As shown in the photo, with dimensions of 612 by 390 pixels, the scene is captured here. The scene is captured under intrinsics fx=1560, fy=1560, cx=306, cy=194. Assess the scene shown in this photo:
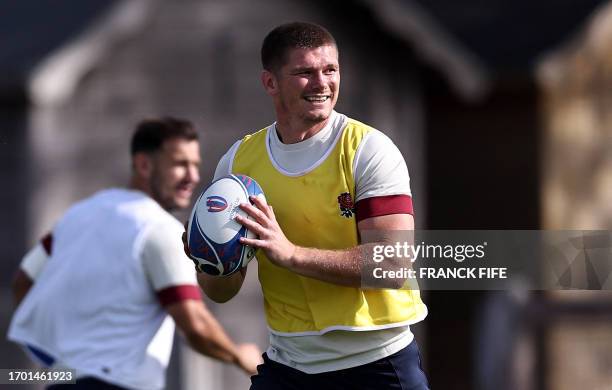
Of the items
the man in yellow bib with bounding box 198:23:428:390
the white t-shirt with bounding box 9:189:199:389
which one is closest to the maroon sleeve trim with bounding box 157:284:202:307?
the white t-shirt with bounding box 9:189:199:389

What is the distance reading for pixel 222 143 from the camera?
54.2 feet

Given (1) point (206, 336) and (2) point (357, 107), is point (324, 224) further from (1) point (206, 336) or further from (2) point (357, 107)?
(2) point (357, 107)

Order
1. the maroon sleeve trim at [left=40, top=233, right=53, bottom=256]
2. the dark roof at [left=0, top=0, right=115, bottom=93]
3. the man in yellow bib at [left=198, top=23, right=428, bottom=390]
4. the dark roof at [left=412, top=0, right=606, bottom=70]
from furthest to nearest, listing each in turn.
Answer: the dark roof at [left=412, top=0, right=606, bottom=70] < the dark roof at [left=0, top=0, right=115, bottom=93] < the maroon sleeve trim at [left=40, top=233, right=53, bottom=256] < the man in yellow bib at [left=198, top=23, right=428, bottom=390]

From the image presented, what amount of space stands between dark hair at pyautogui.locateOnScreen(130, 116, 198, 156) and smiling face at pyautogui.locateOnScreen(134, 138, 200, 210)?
0.03 meters

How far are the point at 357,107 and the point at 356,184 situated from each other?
32.0 ft

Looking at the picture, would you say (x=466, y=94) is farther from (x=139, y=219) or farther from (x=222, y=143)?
(x=139, y=219)

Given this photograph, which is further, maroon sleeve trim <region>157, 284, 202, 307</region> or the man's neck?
maroon sleeve trim <region>157, 284, 202, 307</region>

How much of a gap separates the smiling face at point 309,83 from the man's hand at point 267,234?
0.47m

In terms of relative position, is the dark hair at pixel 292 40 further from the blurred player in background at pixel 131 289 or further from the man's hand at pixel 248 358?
the man's hand at pixel 248 358

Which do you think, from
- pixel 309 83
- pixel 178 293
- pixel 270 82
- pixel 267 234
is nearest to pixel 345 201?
pixel 267 234

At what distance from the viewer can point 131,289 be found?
8859mm

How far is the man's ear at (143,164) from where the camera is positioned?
357 inches

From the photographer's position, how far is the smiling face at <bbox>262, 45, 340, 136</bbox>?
22.6 feet

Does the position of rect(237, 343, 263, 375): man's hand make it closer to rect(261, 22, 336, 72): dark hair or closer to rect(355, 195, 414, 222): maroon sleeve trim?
rect(355, 195, 414, 222): maroon sleeve trim
